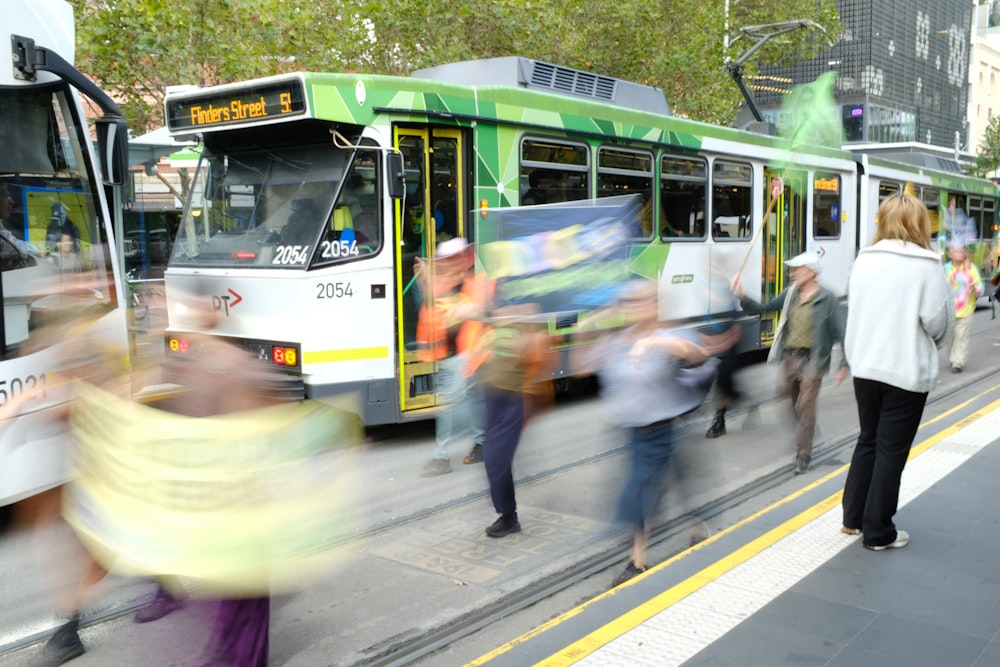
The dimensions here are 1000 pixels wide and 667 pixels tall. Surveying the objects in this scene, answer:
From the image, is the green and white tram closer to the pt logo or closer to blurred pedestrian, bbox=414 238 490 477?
the pt logo

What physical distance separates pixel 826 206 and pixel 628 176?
17.3ft

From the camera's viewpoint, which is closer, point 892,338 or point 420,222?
point 892,338

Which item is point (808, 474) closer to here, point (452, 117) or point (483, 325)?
point (483, 325)

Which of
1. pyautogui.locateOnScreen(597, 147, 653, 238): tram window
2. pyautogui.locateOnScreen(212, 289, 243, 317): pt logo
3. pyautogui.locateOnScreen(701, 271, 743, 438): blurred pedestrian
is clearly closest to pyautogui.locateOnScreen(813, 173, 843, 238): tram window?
pyautogui.locateOnScreen(597, 147, 653, 238): tram window

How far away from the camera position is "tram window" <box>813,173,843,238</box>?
1391cm

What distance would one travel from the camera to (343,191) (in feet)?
25.2

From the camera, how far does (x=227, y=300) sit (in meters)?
7.99

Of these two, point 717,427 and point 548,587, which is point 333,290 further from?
point 717,427

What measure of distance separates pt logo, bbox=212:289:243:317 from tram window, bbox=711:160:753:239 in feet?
20.1

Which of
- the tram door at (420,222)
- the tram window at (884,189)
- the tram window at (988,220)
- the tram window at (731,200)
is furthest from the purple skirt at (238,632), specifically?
the tram window at (988,220)

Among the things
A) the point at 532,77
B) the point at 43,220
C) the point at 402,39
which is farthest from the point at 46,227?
the point at 402,39

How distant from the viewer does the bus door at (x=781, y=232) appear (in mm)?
12781

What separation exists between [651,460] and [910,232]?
5.90 feet

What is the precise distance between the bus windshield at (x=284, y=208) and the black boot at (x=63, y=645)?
12.6 ft
